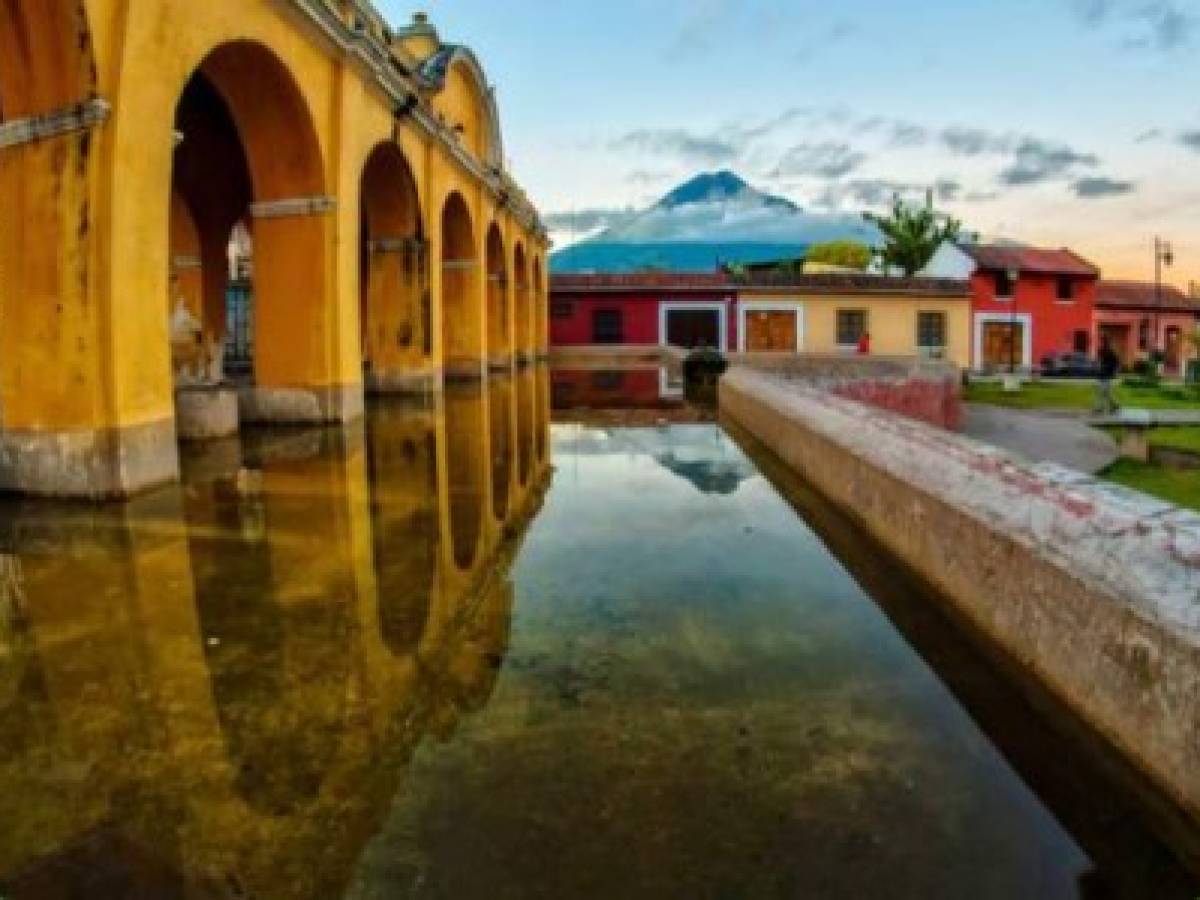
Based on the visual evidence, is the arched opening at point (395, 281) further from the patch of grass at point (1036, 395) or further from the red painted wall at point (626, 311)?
the red painted wall at point (626, 311)

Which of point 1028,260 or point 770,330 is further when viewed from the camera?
point 1028,260

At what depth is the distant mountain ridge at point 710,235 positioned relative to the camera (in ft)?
204

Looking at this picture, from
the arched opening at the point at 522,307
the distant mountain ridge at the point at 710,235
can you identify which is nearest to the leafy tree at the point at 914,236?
the distant mountain ridge at the point at 710,235

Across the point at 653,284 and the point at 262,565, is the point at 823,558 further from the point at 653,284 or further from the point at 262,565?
the point at 653,284

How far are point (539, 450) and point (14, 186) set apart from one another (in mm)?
5119

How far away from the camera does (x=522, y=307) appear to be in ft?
95.5

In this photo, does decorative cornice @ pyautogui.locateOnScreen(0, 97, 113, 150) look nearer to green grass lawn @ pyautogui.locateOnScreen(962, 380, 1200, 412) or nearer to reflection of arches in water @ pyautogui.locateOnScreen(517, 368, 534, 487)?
reflection of arches in water @ pyautogui.locateOnScreen(517, 368, 534, 487)

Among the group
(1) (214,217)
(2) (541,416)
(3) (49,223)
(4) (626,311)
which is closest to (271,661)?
(3) (49,223)

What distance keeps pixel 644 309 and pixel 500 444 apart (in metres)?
29.5

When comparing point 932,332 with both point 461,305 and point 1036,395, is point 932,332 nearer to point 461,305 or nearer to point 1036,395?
point 1036,395

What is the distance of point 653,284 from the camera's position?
127 ft

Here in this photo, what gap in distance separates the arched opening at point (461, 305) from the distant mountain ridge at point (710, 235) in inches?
1557

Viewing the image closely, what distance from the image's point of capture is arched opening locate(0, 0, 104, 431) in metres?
6.40

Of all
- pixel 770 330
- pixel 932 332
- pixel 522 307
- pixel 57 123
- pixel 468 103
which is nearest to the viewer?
pixel 57 123
